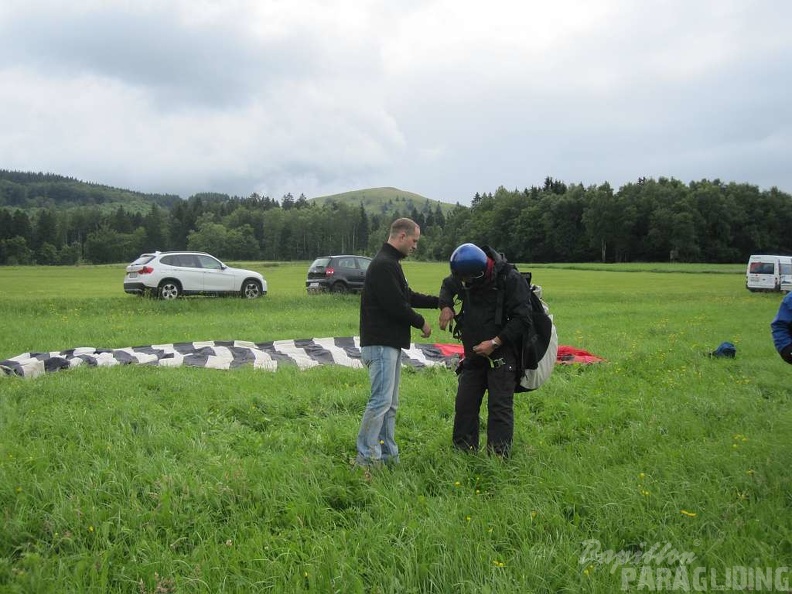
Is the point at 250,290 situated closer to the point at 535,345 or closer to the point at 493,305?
the point at 493,305

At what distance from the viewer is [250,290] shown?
20.6 metres

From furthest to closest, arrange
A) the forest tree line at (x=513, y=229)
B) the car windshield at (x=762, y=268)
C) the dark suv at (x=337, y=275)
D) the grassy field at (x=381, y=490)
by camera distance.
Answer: the forest tree line at (x=513, y=229), the car windshield at (x=762, y=268), the dark suv at (x=337, y=275), the grassy field at (x=381, y=490)

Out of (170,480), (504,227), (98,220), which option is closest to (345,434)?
(170,480)

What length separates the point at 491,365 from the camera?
171 inches

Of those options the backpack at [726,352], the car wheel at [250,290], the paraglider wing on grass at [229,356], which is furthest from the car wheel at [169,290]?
the backpack at [726,352]

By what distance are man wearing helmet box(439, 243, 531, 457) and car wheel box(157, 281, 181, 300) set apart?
1643 cm

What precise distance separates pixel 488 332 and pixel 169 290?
16.9 m

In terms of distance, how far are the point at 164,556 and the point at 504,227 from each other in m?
96.2

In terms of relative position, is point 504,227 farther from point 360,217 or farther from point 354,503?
point 354,503

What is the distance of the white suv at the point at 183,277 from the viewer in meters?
18.7

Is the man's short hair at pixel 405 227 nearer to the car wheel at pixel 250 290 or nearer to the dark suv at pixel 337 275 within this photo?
the car wheel at pixel 250 290

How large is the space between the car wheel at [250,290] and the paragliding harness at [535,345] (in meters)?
16.9

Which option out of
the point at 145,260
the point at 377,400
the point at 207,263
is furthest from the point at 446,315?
the point at 145,260

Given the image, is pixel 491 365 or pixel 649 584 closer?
pixel 649 584
